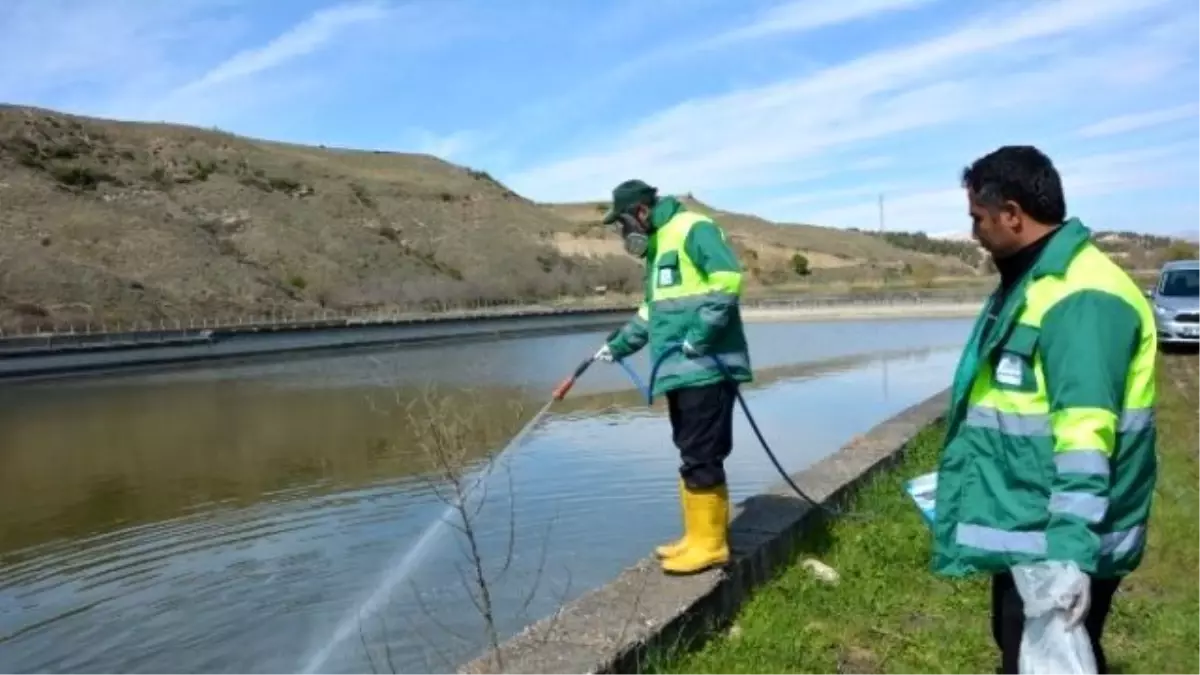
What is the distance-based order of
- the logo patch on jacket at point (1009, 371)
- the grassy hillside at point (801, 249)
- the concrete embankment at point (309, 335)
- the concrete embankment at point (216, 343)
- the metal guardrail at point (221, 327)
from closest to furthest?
the logo patch on jacket at point (1009, 371) → the concrete embankment at point (216, 343) → the concrete embankment at point (309, 335) → the metal guardrail at point (221, 327) → the grassy hillside at point (801, 249)

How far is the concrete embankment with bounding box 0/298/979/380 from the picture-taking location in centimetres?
2945

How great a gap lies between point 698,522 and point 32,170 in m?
60.9

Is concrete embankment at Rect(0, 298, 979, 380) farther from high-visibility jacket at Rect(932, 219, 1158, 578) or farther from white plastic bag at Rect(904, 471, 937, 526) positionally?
high-visibility jacket at Rect(932, 219, 1158, 578)

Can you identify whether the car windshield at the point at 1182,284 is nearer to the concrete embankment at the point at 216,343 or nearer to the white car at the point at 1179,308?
A: the white car at the point at 1179,308

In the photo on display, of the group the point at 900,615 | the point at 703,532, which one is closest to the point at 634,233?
the point at 703,532

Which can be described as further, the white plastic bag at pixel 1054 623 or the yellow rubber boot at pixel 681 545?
the yellow rubber boot at pixel 681 545

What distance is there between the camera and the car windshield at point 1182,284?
2070 cm

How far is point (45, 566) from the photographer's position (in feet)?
30.0

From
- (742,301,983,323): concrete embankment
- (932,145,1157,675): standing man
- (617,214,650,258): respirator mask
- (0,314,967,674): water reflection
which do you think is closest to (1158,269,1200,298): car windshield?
(0,314,967,674): water reflection

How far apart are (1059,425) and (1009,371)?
0.26m

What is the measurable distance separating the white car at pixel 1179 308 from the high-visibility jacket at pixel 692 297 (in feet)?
52.9

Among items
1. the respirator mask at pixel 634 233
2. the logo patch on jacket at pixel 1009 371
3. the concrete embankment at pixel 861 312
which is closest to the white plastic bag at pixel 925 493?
the logo patch on jacket at pixel 1009 371

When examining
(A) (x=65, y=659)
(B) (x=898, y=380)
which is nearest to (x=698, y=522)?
(A) (x=65, y=659)

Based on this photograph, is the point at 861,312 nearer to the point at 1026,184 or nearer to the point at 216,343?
the point at 216,343
